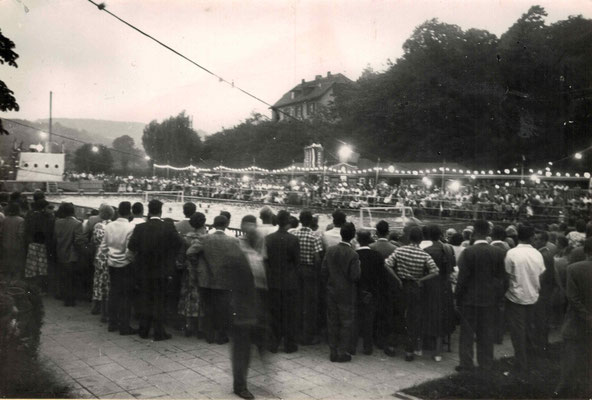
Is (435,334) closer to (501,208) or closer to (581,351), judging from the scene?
(581,351)

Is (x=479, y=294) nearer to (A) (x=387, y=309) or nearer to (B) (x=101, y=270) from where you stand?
(A) (x=387, y=309)

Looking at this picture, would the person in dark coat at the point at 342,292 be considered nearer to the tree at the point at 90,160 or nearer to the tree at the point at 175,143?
the tree at the point at 90,160

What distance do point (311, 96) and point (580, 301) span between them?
71759 millimetres

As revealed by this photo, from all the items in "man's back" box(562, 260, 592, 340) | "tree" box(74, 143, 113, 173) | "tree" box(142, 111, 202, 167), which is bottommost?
"man's back" box(562, 260, 592, 340)

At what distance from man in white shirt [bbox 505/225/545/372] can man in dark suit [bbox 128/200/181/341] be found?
173 inches

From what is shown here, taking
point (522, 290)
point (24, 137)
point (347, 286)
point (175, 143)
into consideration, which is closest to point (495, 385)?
point (522, 290)

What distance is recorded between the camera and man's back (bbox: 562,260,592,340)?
5367 millimetres

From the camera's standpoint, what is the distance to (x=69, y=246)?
900 centimetres

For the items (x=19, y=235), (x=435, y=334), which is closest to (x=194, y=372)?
(x=435, y=334)

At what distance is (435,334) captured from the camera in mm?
7078

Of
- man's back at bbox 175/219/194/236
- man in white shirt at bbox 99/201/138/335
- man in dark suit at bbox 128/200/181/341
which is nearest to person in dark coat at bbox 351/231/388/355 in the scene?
man in dark suit at bbox 128/200/181/341

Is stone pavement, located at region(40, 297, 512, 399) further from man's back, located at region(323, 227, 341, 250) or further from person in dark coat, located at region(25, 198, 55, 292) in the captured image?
person in dark coat, located at region(25, 198, 55, 292)

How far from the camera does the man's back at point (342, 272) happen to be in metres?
6.64

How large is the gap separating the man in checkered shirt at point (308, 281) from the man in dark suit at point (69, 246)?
13.0 ft
